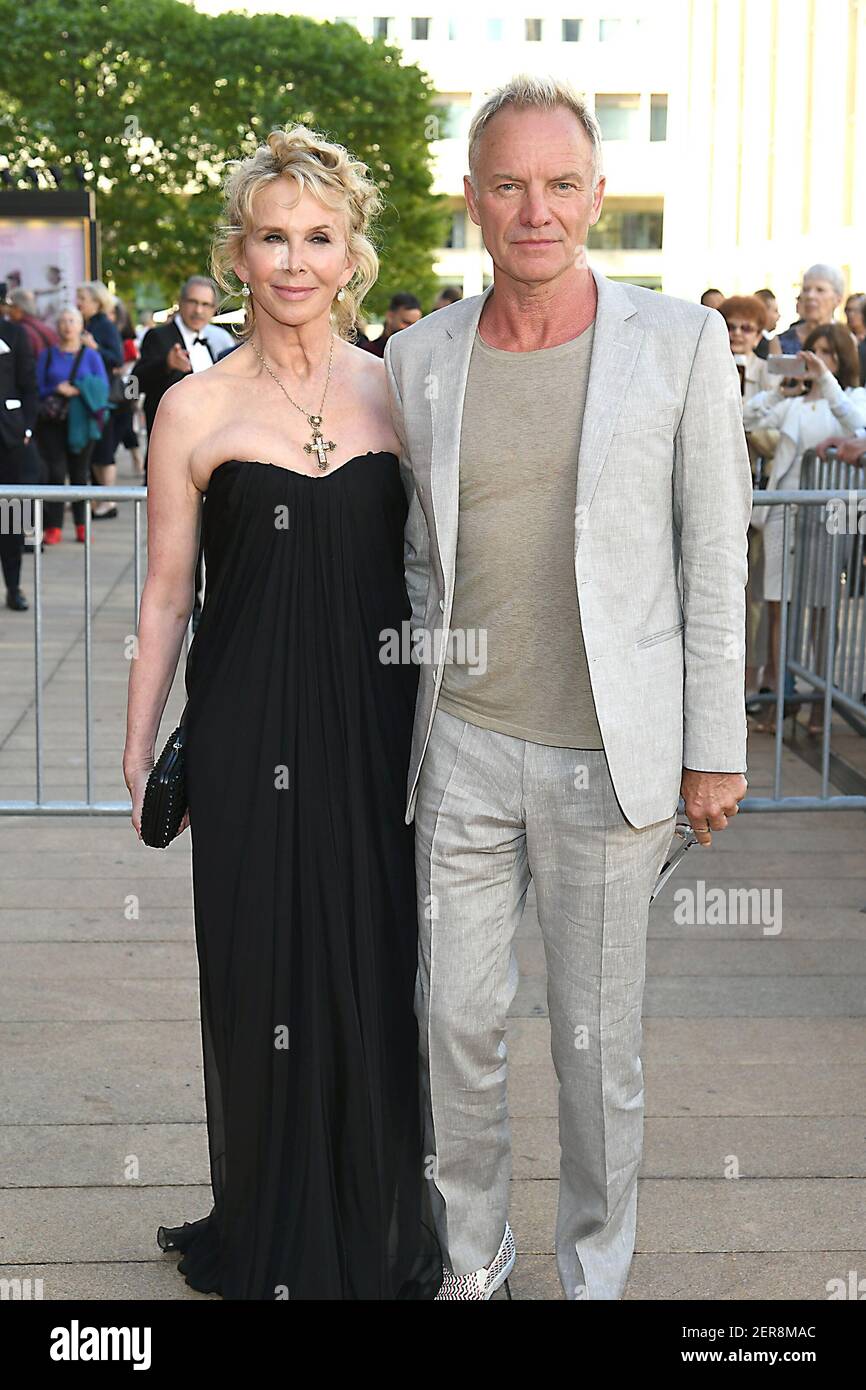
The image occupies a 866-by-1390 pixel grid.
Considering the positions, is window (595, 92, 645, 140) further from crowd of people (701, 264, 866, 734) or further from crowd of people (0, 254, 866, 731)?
crowd of people (701, 264, 866, 734)

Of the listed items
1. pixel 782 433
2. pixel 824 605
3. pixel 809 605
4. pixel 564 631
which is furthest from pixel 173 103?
pixel 564 631

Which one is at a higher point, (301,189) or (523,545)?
(301,189)

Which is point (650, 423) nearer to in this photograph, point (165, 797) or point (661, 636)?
point (661, 636)

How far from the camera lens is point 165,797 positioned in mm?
3340

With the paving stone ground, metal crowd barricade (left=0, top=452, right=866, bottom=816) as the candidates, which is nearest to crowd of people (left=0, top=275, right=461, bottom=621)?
metal crowd barricade (left=0, top=452, right=866, bottom=816)

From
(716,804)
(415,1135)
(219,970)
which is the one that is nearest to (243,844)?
(219,970)

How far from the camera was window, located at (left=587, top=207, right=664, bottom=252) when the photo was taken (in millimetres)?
77188

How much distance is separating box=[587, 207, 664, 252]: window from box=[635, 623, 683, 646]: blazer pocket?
251ft

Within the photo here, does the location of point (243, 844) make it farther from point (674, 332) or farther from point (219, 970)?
point (674, 332)

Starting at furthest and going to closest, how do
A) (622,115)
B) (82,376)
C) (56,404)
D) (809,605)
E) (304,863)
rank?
1. (622,115)
2. (82,376)
3. (56,404)
4. (809,605)
5. (304,863)

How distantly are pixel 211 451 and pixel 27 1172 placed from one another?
172cm

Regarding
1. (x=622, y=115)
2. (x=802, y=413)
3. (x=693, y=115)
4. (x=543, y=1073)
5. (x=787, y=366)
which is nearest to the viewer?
(x=543, y=1073)

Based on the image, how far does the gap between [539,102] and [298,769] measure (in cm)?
121

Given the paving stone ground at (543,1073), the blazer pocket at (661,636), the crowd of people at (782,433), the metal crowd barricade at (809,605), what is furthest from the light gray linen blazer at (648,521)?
the crowd of people at (782,433)
